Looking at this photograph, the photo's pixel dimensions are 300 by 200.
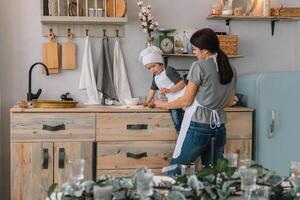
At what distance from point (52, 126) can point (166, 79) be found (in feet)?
2.95

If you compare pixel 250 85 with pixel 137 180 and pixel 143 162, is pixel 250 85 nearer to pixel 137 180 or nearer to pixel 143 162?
pixel 143 162

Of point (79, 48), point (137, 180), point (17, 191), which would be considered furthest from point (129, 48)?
Answer: point (137, 180)

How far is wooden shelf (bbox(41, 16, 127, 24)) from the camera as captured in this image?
3.66m

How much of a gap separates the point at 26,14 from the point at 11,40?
0.80ft

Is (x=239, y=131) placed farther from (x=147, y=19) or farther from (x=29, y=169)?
(x=29, y=169)

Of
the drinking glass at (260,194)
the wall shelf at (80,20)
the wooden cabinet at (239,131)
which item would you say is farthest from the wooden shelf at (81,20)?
the drinking glass at (260,194)

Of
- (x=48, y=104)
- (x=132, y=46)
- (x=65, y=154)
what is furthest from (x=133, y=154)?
(x=132, y=46)

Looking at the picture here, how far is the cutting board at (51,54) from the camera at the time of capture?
12.4 ft

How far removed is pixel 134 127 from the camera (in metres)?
3.46

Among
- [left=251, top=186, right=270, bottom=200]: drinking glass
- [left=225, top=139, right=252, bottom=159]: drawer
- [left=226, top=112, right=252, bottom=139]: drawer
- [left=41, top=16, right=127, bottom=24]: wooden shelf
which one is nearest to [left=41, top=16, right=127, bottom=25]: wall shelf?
[left=41, top=16, right=127, bottom=24]: wooden shelf

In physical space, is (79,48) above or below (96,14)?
below

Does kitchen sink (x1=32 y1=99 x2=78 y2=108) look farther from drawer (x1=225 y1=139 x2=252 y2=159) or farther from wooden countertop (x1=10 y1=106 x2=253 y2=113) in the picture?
drawer (x1=225 y1=139 x2=252 y2=159)

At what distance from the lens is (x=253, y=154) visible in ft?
11.9

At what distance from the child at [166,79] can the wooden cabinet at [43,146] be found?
0.56 metres
